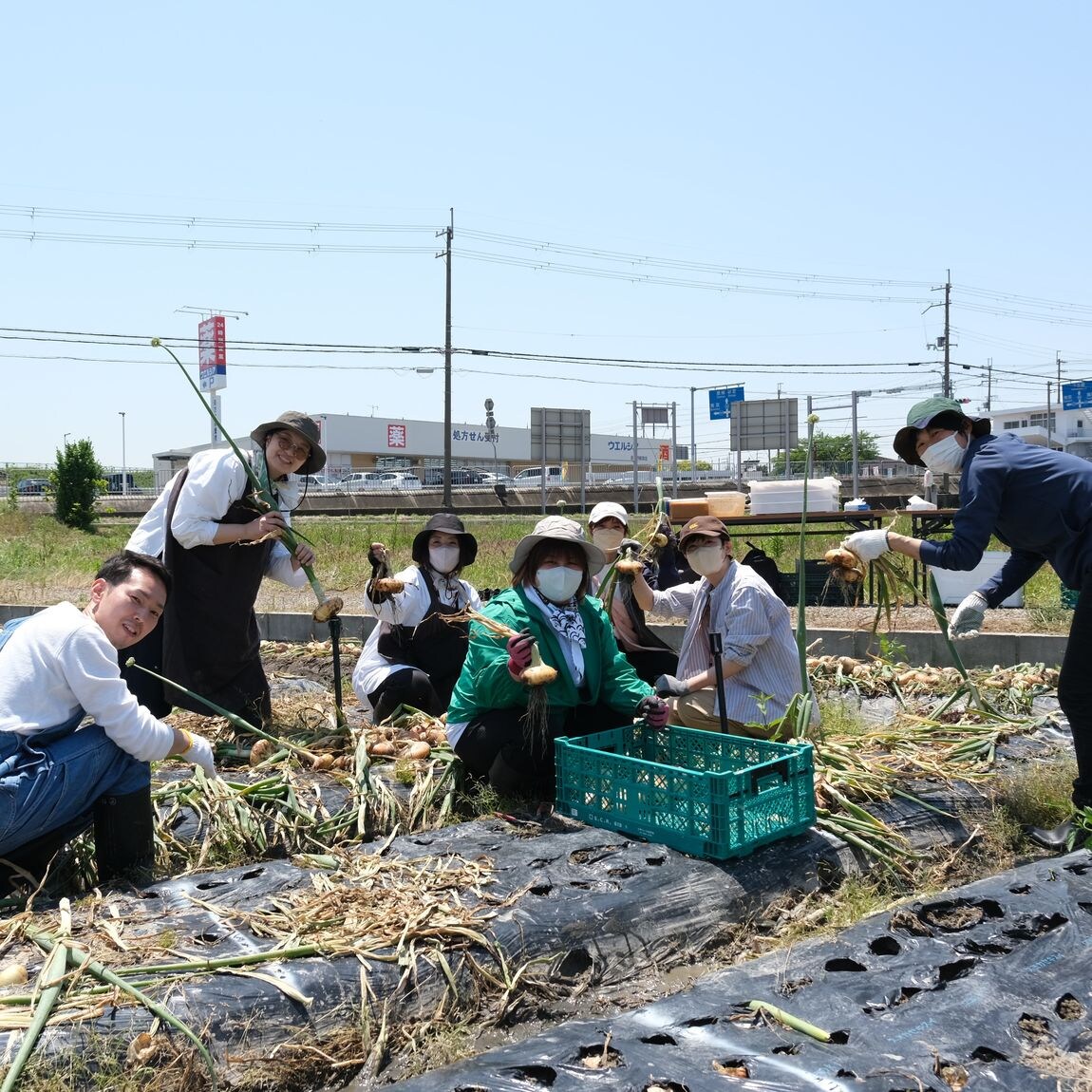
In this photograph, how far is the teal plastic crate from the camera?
301 centimetres

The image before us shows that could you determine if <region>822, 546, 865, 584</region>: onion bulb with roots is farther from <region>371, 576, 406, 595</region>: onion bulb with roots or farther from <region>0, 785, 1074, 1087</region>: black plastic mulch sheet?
<region>371, 576, 406, 595</region>: onion bulb with roots

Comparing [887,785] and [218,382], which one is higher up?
[218,382]

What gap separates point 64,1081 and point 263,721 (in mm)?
2634

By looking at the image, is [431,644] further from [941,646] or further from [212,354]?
[212,354]

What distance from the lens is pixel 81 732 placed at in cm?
284

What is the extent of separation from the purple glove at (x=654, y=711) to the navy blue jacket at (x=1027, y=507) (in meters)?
0.97

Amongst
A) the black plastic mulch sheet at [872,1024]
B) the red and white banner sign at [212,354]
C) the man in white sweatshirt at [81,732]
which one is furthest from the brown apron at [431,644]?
the red and white banner sign at [212,354]

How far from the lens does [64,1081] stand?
1.96 meters

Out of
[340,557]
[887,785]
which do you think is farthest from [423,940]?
[340,557]

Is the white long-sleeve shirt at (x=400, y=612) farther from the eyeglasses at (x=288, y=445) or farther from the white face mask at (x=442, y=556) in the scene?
the eyeglasses at (x=288, y=445)

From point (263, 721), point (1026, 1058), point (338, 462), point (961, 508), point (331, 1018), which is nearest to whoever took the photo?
point (1026, 1058)

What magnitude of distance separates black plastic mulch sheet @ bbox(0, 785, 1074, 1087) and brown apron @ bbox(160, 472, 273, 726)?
149 centimetres

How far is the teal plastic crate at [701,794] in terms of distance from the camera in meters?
3.01

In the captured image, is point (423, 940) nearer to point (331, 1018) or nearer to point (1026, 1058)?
point (331, 1018)
